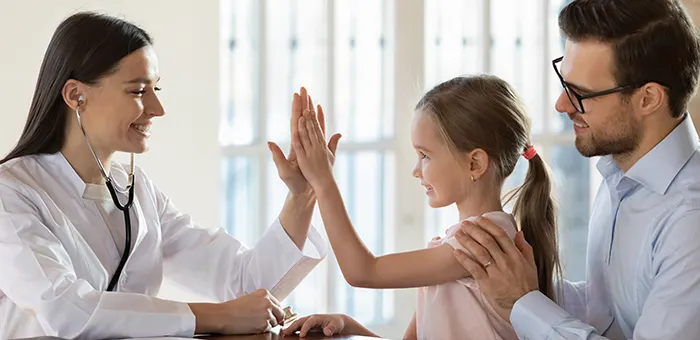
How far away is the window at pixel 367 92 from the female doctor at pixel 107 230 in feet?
4.86

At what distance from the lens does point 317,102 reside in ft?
13.1

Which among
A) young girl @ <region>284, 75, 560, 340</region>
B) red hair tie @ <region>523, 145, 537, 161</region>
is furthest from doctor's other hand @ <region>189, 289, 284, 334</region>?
red hair tie @ <region>523, 145, 537, 161</region>

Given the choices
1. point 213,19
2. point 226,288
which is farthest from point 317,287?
point 226,288

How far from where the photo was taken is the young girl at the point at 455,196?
2.04 meters

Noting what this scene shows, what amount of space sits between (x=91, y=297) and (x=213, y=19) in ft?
6.23

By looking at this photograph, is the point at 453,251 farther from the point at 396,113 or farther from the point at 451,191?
the point at 396,113

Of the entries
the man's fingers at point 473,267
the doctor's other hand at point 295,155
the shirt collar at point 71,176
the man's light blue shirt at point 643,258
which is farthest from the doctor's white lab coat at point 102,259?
the man's light blue shirt at point 643,258

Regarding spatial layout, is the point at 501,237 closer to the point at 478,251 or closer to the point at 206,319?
the point at 478,251

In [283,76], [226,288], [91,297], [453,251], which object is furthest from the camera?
[283,76]

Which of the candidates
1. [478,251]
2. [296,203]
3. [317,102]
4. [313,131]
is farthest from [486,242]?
[317,102]

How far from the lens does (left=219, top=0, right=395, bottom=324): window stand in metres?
3.85

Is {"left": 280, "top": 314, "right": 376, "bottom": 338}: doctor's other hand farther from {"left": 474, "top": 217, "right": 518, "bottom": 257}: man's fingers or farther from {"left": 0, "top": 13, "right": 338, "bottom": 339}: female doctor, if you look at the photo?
{"left": 474, "top": 217, "right": 518, "bottom": 257}: man's fingers

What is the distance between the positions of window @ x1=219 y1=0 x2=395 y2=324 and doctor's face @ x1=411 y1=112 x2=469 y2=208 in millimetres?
1810

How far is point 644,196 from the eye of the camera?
2.02m
